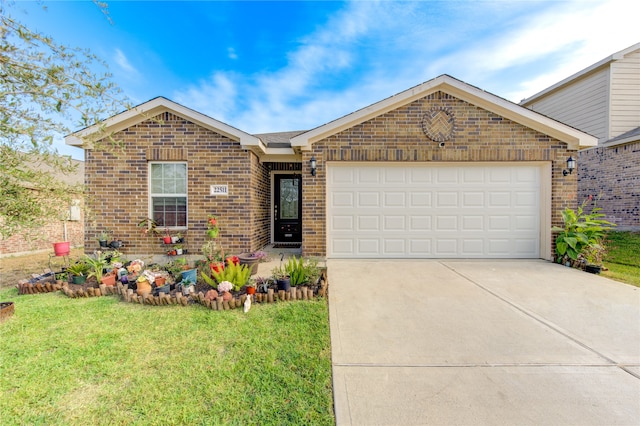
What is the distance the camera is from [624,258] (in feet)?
22.7

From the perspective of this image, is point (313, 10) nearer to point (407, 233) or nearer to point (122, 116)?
point (122, 116)

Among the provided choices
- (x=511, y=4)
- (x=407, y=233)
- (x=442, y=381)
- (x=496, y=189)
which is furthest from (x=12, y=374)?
(x=511, y=4)

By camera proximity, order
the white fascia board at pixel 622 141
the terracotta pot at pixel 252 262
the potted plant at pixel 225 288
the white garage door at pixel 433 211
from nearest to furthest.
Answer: the potted plant at pixel 225 288
the terracotta pot at pixel 252 262
the white garage door at pixel 433 211
the white fascia board at pixel 622 141

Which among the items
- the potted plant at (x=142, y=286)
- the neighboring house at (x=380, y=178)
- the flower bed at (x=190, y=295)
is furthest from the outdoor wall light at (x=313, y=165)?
the potted plant at (x=142, y=286)

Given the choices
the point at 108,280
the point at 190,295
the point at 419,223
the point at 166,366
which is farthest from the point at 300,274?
the point at 419,223

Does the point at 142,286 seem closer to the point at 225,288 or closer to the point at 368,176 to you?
the point at 225,288

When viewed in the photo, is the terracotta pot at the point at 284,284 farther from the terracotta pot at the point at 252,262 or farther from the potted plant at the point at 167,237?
the potted plant at the point at 167,237

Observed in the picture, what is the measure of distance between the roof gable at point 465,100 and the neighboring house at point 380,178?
26mm

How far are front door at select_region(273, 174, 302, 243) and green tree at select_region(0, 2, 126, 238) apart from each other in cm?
611

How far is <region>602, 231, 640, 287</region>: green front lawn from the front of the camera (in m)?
5.47

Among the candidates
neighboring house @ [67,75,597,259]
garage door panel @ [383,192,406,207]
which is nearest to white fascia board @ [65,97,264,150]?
neighboring house @ [67,75,597,259]

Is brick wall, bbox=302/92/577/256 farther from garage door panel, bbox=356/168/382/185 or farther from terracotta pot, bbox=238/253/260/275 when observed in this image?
terracotta pot, bbox=238/253/260/275

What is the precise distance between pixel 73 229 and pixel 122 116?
7325mm

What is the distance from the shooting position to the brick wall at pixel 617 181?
930 cm
